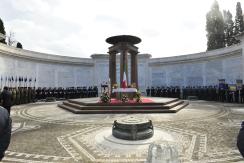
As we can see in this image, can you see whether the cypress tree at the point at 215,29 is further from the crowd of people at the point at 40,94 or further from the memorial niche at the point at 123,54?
the memorial niche at the point at 123,54

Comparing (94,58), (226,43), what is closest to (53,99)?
(94,58)

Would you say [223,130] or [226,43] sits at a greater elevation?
[226,43]

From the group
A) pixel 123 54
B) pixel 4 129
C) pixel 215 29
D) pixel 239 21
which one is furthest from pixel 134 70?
pixel 239 21

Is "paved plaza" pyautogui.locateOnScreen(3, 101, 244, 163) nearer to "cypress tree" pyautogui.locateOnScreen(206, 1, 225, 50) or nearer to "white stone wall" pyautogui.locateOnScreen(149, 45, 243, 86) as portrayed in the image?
"white stone wall" pyautogui.locateOnScreen(149, 45, 243, 86)

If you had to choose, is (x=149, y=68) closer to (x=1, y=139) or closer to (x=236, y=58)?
(x=236, y=58)

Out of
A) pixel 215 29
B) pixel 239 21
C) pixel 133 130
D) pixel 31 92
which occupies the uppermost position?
pixel 239 21

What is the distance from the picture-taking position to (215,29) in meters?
40.2

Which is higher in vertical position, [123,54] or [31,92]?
[123,54]

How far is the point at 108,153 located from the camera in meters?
5.67

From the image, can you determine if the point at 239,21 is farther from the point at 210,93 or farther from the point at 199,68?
the point at 210,93

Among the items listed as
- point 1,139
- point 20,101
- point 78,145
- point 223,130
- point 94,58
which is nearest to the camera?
point 1,139

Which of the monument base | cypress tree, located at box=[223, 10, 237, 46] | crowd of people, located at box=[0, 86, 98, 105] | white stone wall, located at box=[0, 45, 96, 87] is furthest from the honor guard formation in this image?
cypress tree, located at box=[223, 10, 237, 46]

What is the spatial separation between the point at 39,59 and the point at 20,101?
9907 millimetres

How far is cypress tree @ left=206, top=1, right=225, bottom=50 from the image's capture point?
40031 millimetres
